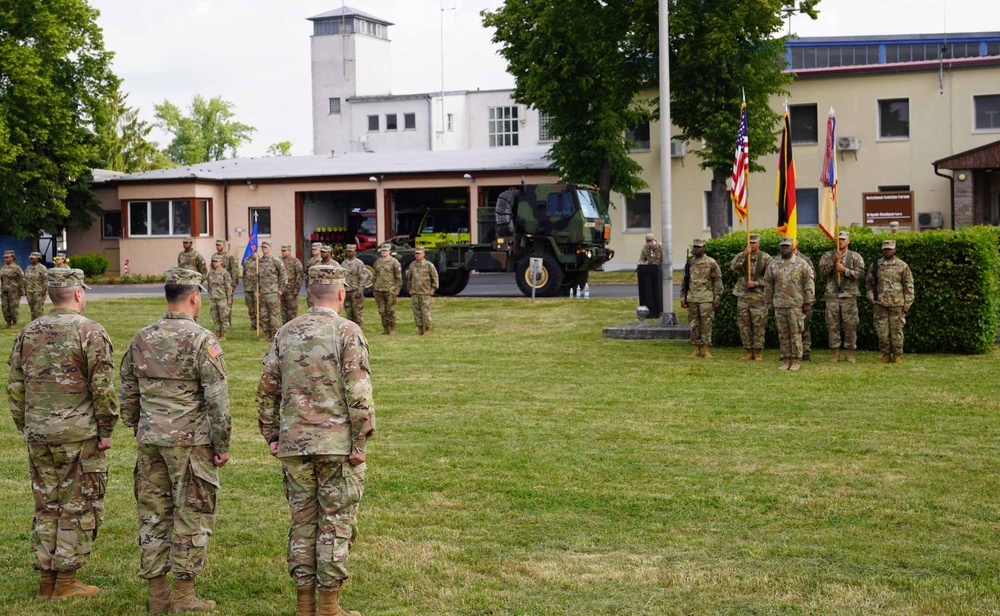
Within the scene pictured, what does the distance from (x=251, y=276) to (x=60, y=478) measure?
17.6 meters

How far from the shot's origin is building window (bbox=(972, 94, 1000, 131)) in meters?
39.4

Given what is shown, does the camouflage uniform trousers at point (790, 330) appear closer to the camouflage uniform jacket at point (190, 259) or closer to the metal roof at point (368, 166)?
the camouflage uniform jacket at point (190, 259)

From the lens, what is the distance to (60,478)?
6.85 m

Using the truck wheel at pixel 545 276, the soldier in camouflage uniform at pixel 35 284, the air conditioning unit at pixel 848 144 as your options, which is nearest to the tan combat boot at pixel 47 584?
the soldier in camouflage uniform at pixel 35 284

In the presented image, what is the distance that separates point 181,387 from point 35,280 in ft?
63.8

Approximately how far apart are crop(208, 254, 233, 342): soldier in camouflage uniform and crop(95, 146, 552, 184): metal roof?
22120 millimetres

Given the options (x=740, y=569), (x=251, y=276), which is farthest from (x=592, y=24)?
(x=740, y=569)

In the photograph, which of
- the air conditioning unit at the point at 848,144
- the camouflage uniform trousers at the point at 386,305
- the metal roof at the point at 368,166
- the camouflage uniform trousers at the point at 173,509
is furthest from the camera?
the metal roof at the point at 368,166

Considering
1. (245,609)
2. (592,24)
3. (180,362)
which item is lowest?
(245,609)

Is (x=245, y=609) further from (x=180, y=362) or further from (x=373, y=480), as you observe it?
(x=373, y=480)

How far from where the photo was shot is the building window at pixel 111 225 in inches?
1967

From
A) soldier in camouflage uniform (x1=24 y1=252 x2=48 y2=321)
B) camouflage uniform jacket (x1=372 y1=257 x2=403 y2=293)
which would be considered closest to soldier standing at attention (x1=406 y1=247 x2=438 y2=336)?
camouflage uniform jacket (x1=372 y1=257 x2=403 y2=293)

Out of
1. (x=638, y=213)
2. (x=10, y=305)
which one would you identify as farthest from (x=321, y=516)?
(x=638, y=213)

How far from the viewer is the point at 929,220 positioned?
38.9 meters
